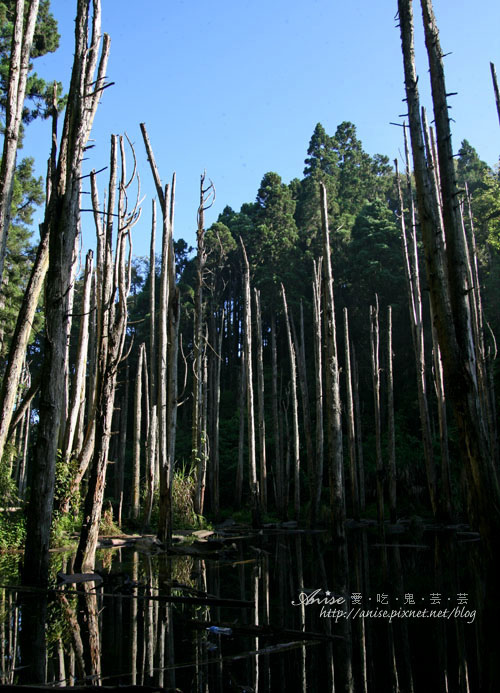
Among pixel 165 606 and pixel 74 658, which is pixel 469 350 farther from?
pixel 74 658

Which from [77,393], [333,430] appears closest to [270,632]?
[77,393]

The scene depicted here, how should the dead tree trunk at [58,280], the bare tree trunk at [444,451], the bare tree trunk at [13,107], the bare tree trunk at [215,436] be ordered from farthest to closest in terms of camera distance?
the bare tree trunk at [215,436], the bare tree trunk at [444,451], the bare tree trunk at [13,107], the dead tree trunk at [58,280]

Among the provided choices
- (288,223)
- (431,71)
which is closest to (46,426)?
(431,71)

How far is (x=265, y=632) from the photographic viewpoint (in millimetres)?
4152

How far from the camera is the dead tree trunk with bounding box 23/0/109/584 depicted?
653 centimetres

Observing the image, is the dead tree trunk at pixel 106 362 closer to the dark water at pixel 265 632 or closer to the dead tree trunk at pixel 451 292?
the dark water at pixel 265 632

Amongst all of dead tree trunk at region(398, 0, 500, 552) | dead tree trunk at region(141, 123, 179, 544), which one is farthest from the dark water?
dead tree trunk at region(141, 123, 179, 544)

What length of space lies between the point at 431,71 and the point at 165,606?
7.83m

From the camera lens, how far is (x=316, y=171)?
4175cm

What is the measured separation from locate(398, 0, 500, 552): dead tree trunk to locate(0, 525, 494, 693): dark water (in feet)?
3.83

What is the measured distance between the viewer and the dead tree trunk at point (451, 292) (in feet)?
22.0

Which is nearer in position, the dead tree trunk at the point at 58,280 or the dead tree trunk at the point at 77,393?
the dead tree trunk at the point at 58,280

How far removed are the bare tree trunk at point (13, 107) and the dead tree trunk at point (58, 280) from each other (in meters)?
1.18

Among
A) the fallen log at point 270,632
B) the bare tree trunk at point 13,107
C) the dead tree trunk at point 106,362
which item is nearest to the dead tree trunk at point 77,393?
the dead tree trunk at point 106,362
